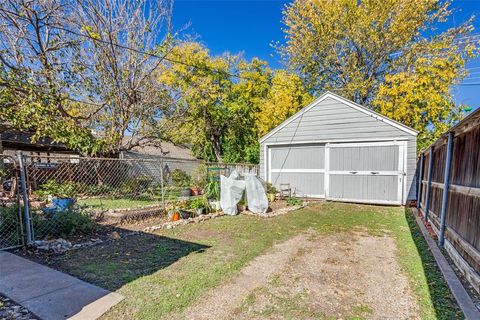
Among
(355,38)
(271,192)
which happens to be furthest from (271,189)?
(355,38)

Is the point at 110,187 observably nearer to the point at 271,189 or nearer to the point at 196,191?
the point at 196,191

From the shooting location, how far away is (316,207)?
313 inches

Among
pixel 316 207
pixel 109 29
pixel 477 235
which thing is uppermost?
pixel 109 29

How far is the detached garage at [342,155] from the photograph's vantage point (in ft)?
25.5

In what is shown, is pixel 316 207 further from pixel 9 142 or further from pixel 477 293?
pixel 9 142

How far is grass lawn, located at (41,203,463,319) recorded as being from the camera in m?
2.42

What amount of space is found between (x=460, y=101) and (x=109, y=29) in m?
14.0

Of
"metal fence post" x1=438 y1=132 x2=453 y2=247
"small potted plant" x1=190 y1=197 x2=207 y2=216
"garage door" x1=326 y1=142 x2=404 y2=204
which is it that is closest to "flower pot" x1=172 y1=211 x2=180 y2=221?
"small potted plant" x1=190 y1=197 x2=207 y2=216

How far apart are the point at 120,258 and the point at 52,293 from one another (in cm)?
109

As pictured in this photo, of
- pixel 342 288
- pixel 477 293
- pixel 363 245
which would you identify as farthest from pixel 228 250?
pixel 477 293

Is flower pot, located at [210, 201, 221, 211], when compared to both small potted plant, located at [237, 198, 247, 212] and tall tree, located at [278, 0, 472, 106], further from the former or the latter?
tall tree, located at [278, 0, 472, 106]

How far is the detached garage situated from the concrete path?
25.6 ft

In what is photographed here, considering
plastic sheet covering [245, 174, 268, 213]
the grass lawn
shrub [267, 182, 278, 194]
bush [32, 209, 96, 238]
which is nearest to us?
the grass lawn

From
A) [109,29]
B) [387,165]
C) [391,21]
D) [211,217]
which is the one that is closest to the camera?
[211,217]
